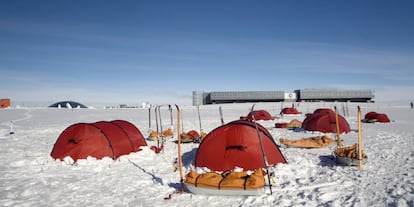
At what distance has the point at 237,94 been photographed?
77562mm

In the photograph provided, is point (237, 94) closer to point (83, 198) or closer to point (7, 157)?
point (7, 157)

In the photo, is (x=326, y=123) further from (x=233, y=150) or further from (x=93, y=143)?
(x=93, y=143)

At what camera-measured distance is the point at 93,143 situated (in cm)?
1391

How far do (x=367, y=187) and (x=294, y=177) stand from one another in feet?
7.21

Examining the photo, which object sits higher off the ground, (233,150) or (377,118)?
(377,118)

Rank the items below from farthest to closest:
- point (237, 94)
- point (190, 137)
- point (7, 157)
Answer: point (237, 94)
point (190, 137)
point (7, 157)

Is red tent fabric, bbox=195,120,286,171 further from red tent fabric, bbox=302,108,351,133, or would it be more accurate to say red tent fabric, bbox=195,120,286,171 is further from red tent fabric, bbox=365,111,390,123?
red tent fabric, bbox=365,111,390,123

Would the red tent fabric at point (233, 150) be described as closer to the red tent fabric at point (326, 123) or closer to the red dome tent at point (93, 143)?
the red dome tent at point (93, 143)

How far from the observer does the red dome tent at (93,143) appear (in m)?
13.7

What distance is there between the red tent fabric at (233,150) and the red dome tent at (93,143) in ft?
13.3

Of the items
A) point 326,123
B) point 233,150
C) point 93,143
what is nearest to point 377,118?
point 326,123

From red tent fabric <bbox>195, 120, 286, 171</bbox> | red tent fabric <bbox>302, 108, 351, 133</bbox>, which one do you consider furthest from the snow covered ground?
red tent fabric <bbox>302, 108, 351, 133</bbox>

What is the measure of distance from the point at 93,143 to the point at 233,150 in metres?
6.15

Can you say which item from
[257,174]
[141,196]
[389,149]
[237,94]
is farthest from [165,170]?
[237,94]
